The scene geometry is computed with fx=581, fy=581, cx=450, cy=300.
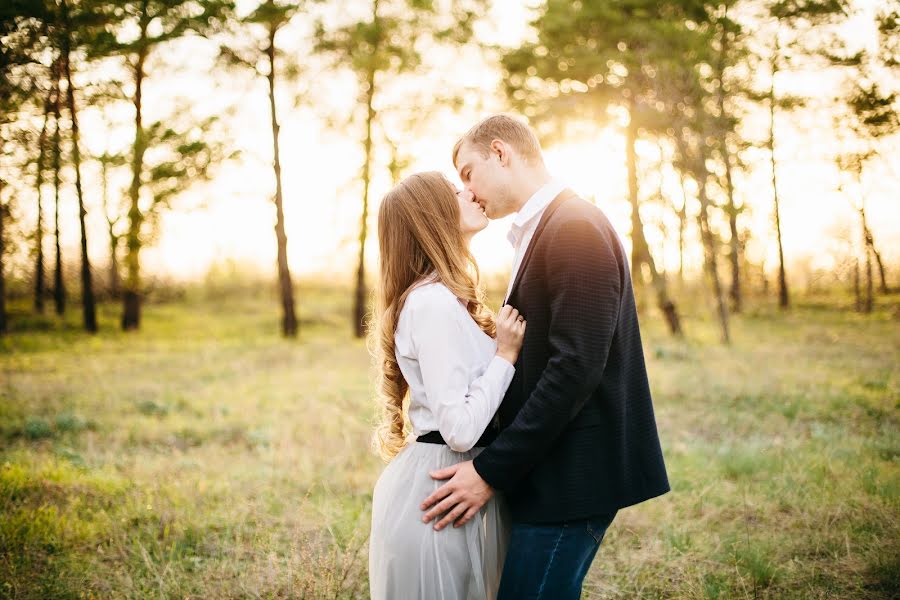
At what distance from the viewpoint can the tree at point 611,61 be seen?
13430 millimetres

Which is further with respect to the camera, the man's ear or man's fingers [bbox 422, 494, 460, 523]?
the man's ear

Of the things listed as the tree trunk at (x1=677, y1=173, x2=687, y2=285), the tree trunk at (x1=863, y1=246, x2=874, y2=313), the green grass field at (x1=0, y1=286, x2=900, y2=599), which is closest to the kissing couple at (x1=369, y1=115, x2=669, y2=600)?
the green grass field at (x1=0, y1=286, x2=900, y2=599)

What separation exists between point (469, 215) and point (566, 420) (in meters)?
0.86

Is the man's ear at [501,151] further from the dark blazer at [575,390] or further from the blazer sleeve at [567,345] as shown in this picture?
the blazer sleeve at [567,345]

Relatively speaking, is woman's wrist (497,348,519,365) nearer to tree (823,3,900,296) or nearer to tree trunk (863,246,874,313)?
tree (823,3,900,296)

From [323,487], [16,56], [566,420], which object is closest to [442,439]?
[566,420]

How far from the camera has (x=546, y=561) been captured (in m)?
1.88

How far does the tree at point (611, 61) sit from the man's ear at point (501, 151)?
12570mm

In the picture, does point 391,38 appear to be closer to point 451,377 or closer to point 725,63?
point 725,63

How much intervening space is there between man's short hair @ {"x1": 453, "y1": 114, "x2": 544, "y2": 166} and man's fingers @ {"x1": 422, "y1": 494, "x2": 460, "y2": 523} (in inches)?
49.0

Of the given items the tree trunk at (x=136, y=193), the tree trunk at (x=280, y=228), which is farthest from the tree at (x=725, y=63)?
the tree trunk at (x=136, y=193)

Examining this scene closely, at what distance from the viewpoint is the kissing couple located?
185cm

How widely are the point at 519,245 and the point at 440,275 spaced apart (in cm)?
36

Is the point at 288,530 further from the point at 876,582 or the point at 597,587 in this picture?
the point at 876,582
